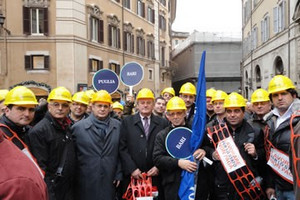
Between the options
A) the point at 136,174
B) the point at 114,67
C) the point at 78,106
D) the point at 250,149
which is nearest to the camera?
the point at 250,149

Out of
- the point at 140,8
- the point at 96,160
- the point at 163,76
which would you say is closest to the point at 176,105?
the point at 96,160

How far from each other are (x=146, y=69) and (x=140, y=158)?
1092 inches

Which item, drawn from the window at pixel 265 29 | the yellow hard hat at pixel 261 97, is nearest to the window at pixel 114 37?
the window at pixel 265 29

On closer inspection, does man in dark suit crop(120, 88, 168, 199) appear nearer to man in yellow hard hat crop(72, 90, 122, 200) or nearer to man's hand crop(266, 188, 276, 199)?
man in yellow hard hat crop(72, 90, 122, 200)

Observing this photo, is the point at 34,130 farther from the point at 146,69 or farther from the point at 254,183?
the point at 146,69

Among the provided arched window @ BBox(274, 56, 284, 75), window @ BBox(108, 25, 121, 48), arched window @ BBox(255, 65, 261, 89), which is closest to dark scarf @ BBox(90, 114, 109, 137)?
arched window @ BBox(274, 56, 284, 75)

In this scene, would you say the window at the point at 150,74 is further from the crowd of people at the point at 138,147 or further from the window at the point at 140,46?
the crowd of people at the point at 138,147

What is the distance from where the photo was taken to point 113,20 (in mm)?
25797

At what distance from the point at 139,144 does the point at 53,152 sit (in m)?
1.38

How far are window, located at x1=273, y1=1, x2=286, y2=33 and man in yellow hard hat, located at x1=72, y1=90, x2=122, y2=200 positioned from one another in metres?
18.9

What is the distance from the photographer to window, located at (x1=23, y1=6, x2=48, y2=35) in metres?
19.9

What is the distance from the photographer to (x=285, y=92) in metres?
4.18

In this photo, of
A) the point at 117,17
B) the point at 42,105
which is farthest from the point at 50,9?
the point at 42,105

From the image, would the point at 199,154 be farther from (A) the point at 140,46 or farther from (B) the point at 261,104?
(A) the point at 140,46
